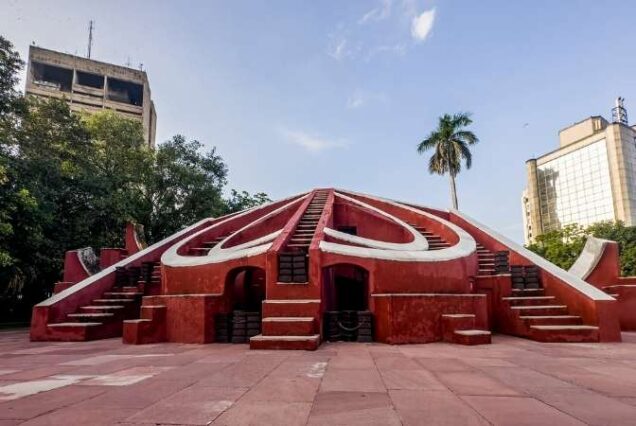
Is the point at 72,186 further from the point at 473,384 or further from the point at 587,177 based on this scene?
the point at 587,177

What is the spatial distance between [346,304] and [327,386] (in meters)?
8.56

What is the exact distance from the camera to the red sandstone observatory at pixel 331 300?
319 inches

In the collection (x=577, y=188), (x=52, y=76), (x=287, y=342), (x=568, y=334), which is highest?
(x=52, y=76)

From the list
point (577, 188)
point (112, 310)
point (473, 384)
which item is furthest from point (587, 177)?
point (112, 310)

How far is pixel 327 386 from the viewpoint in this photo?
4.43m

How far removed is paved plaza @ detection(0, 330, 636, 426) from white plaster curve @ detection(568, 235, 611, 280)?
5.17 m

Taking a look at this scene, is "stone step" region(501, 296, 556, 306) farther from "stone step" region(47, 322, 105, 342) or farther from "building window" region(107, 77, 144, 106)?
"building window" region(107, 77, 144, 106)

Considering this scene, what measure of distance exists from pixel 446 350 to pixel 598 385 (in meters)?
2.82

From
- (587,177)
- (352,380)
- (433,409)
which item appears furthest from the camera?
(587,177)

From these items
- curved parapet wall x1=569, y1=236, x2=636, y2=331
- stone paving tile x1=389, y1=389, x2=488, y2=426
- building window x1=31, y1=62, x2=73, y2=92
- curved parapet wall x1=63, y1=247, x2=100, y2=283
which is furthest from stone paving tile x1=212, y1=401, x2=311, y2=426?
building window x1=31, y1=62, x2=73, y2=92

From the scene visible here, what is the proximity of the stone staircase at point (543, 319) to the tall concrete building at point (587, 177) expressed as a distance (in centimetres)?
3779

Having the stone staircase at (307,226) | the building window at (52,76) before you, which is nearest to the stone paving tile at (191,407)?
the stone staircase at (307,226)

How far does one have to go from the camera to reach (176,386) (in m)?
4.55

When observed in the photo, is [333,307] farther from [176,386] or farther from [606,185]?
[606,185]
